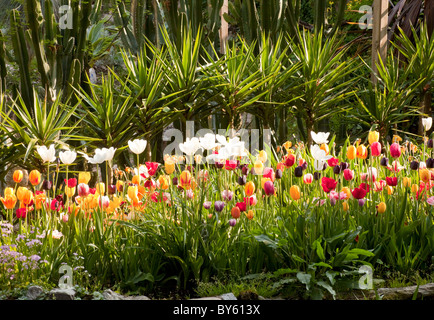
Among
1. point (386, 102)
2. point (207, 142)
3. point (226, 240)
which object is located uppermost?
point (386, 102)

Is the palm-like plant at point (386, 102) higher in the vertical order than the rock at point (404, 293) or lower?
higher

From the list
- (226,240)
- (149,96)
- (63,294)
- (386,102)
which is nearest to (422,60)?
(386,102)

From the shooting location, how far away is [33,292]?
200 cm

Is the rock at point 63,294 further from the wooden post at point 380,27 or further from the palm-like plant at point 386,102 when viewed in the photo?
the wooden post at point 380,27

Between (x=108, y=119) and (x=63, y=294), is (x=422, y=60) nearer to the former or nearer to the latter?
(x=108, y=119)

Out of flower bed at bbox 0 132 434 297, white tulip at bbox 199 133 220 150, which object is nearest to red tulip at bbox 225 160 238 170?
flower bed at bbox 0 132 434 297

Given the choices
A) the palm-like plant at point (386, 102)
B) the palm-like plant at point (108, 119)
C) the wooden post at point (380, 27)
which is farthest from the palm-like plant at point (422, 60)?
the palm-like plant at point (108, 119)

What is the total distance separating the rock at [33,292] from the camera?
1.99 meters

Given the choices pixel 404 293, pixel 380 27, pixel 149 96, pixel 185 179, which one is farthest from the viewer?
pixel 380 27

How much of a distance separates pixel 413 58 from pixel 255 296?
3463 mm

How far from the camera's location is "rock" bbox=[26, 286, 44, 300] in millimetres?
1989

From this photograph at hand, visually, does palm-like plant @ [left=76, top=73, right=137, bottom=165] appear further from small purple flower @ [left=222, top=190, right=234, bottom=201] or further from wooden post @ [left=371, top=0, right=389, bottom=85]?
wooden post @ [left=371, top=0, right=389, bottom=85]
